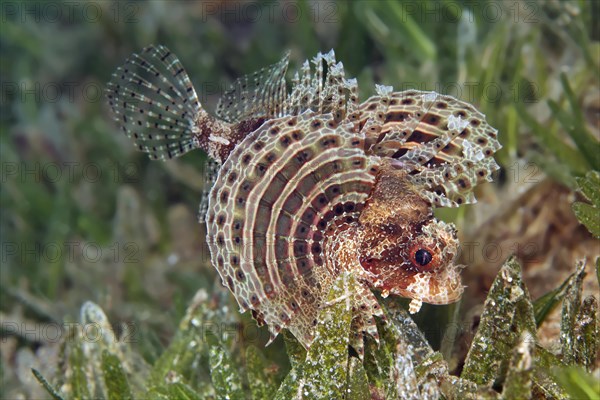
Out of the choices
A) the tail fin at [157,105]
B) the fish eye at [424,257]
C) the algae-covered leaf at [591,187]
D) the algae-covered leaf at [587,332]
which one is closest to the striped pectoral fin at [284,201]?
the fish eye at [424,257]

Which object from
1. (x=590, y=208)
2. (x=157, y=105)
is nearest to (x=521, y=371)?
(x=590, y=208)

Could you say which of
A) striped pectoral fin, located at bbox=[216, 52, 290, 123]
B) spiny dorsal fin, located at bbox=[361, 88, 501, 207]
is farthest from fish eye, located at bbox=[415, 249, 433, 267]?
striped pectoral fin, located at bbox=[216, 52, 290, 123]

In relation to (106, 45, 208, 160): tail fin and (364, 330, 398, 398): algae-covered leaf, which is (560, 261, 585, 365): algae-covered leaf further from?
(106, 45, 208, 160): tail fin

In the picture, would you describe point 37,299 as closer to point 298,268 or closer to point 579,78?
point 298,268

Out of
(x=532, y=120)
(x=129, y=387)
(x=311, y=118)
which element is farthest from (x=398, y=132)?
(x=129, y=387)

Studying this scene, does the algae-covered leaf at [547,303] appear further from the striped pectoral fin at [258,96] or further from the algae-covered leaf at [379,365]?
Answer: the striped pectoral fin at [258,96]
